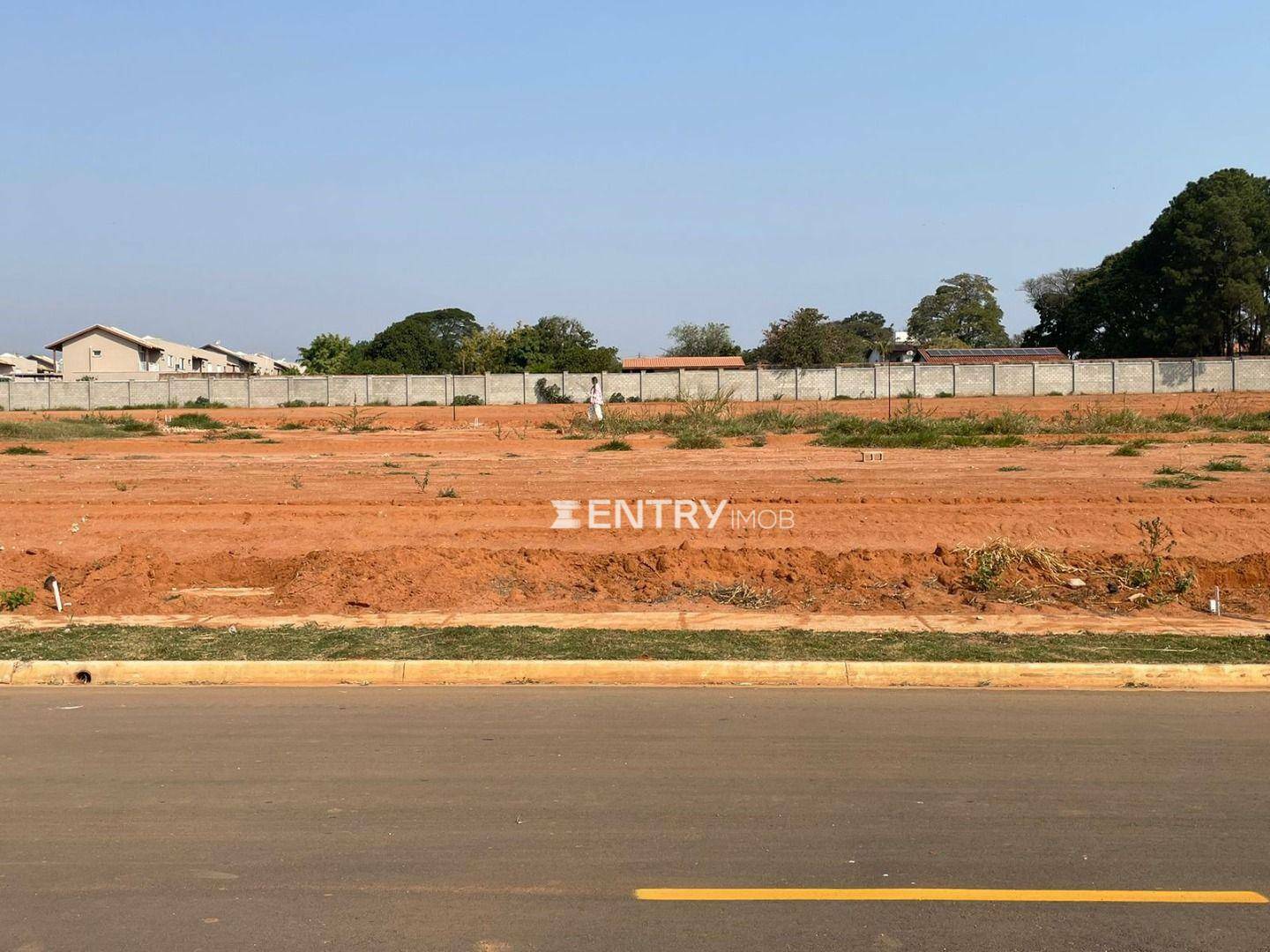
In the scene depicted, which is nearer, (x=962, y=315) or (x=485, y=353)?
(x=485, y=353)

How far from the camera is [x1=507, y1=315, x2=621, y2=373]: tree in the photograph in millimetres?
69375

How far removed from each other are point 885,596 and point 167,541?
32.6ft

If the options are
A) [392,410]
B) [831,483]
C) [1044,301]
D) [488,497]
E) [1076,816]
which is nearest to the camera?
[1076,816]

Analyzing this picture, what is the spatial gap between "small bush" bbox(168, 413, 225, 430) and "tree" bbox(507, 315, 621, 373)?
25982 mm

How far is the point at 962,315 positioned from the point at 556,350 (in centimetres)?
4843

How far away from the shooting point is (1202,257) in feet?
187

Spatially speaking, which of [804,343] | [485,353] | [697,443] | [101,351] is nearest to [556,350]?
[485,353]

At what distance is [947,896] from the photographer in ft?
16.5

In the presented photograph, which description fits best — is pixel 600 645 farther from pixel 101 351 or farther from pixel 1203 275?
pixel 101 351

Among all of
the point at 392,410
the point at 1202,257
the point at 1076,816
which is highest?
the point at 1202,257

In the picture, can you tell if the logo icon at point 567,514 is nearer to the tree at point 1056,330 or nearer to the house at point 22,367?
the tree at point 1056,330

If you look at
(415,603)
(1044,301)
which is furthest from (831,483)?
(1044,301)

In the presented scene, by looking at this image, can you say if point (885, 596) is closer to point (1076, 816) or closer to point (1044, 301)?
point (1076, 816)

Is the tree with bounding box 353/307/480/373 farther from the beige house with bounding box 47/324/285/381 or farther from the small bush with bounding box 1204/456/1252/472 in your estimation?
the small bush with bounding box 1204/456/1252/472
